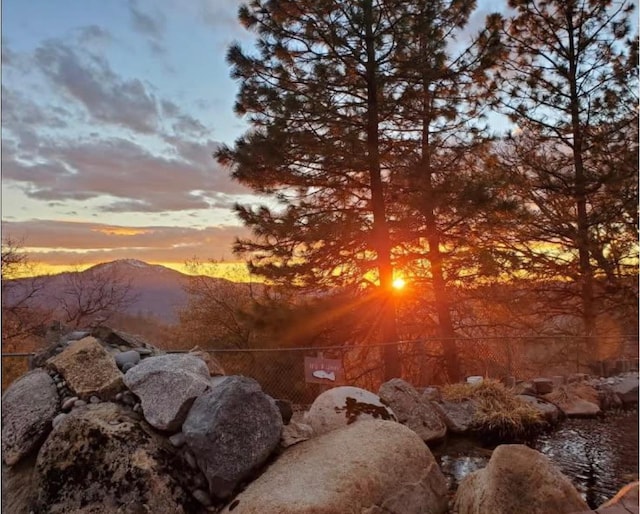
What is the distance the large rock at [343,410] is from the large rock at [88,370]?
4.83 ft

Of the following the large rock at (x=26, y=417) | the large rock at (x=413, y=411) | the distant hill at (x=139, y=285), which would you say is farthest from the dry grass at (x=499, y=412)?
the distant hill at (x=139, y=285)

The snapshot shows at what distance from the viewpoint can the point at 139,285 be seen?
1322 cm

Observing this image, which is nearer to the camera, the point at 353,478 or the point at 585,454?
the point at 353,478

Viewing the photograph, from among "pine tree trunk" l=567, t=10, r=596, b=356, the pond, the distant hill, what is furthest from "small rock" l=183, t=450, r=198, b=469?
the distant hill

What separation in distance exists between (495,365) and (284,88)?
584cm

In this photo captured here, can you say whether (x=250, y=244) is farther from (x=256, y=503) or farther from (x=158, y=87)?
(x=256, y=503)

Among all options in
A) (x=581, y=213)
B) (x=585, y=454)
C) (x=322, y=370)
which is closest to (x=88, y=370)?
(x=322, y=370)

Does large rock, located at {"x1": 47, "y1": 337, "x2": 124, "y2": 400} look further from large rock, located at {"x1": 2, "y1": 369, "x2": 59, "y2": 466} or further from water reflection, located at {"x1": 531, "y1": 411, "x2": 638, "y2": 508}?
water reflection, located at {"x1": 531, "y1": 411, "x2": 638, "y2": 508}

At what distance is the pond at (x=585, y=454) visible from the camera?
393cm

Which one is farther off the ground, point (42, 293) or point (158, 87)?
point (158, 87)

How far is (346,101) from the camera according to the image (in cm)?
786

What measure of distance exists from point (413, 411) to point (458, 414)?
74 centimetres

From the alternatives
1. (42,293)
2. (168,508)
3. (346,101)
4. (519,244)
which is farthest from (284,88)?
(42,293)

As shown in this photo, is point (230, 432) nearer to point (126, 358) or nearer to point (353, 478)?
point (353, 478)
